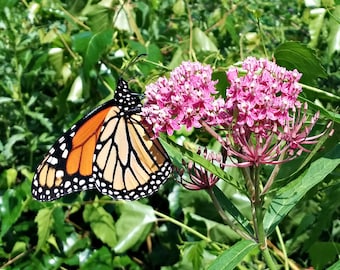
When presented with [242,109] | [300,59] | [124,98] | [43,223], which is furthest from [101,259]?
[242,109]

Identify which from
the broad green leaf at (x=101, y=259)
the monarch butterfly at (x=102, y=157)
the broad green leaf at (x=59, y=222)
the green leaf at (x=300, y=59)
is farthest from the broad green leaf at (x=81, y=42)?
the green leaf at (x=300, y=59)

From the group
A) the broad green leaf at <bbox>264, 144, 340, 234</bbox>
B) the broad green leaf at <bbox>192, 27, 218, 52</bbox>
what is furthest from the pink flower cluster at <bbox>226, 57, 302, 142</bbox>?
the broad green leaf at <bbox>192, 27, 218, 52</bbox>

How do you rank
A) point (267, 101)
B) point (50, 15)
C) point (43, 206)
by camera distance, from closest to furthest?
point (267, 101) < point (43, 206) < point (50, 15)

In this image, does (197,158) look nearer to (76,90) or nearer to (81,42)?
(81,42)

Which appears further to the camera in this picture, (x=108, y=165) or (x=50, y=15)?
(x=50, y=15)

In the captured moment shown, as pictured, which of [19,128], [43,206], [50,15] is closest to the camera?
[43,206]

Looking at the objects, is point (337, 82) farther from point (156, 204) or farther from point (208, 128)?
point (208, 128)

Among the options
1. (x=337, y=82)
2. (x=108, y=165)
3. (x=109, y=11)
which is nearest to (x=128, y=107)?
(x=108, y=165)
